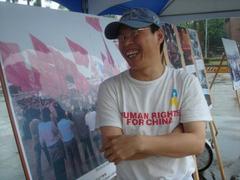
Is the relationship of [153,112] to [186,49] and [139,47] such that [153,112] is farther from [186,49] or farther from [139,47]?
[186,49]

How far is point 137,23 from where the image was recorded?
150 centimetres

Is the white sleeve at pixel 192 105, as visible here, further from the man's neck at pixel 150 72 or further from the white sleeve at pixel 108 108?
the white sleeve at pixel 108 108

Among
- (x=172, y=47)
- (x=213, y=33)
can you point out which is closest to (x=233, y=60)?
(x=172, y=47)

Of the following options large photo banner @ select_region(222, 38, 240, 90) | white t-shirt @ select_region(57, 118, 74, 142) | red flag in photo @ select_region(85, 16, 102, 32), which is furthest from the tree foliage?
white t-shirt @ select_region(57, 118, 74, 142)

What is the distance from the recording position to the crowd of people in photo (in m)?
1.62

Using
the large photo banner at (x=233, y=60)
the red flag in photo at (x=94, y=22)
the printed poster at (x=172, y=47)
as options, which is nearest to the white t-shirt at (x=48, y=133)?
the red flag in photo at (x=94, y=22)

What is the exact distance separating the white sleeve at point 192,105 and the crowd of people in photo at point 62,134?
2.10 ft

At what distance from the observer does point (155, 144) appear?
1.40 m

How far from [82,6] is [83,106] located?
2.34 metres

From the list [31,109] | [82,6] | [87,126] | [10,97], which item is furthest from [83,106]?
[82,6]

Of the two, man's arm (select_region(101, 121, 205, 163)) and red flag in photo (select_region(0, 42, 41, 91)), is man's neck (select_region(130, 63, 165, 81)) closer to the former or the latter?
man's arm (select_region(101, 121, 205, 163))

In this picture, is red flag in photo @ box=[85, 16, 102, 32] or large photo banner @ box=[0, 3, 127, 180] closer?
large photo banner @ box=[0, 3, 127, 180]

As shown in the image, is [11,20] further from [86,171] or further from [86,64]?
[86,171]

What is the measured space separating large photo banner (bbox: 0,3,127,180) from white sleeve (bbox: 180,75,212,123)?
2.13 feet
